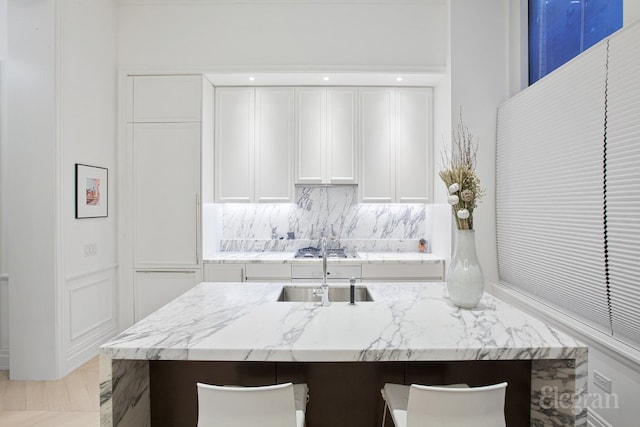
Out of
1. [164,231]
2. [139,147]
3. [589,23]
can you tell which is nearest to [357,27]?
[589,23]

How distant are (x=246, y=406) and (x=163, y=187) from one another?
2.85 metres

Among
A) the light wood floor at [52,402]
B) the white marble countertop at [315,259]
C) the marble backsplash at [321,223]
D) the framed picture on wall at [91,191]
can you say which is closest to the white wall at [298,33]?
the framed picture on wall at [91,191]

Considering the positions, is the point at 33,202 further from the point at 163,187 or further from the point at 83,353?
the point at 83,353

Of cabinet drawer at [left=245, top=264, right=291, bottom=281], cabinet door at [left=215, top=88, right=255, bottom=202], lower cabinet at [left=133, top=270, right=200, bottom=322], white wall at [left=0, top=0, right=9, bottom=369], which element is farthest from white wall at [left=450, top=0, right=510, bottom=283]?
white wall at [left=0, top=0, right=9, bottom=369]

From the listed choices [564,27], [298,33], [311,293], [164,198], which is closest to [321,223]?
[164,198]

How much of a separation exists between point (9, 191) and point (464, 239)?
3.28 meters

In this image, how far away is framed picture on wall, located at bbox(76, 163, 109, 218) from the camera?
3.00m

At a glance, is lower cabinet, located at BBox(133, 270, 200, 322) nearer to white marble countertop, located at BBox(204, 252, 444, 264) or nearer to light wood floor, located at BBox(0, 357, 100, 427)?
white marble countertop, located at BBox(204, 252, 444, 264)

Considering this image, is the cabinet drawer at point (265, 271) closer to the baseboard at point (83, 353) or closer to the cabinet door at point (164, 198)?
the cabinet door at point (164, 198)

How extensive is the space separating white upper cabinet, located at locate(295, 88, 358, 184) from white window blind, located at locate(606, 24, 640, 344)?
2.23 meters

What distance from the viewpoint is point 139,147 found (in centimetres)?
354

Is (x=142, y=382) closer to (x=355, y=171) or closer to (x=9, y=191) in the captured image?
(x=9, y=191)

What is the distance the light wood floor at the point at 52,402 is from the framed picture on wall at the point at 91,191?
4.30 ft

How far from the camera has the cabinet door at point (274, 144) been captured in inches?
148
